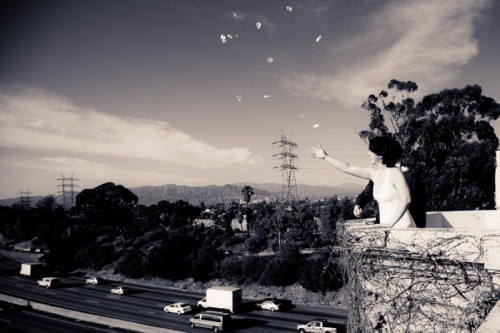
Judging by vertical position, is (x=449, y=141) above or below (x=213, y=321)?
above

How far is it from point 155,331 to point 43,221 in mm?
69320

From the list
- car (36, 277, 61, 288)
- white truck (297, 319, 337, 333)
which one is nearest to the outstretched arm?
white truck (297, 319, 337, 333)

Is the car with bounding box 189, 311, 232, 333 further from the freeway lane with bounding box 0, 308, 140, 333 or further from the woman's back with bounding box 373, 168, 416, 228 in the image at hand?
the woman's back with bounding box 373, 168, 416, 228

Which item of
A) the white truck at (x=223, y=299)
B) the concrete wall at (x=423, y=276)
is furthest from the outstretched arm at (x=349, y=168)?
the white truck at (x=223, y=299)

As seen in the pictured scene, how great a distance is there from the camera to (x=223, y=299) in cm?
3125

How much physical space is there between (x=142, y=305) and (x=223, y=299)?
919cm

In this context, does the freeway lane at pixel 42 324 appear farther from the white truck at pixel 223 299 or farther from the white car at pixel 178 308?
the white truck at pixel 223 299

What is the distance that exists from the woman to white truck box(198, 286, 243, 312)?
2783 centimetres

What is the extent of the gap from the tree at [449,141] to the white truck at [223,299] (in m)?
18.6

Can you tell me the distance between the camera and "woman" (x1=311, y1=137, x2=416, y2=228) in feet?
16.5

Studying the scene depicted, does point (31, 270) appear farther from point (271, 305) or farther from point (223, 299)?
point (271, 305)

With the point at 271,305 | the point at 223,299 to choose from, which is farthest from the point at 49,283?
the point at 271,305

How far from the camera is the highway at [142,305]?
28.2 m

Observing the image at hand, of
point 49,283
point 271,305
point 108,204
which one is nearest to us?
point 271,305
